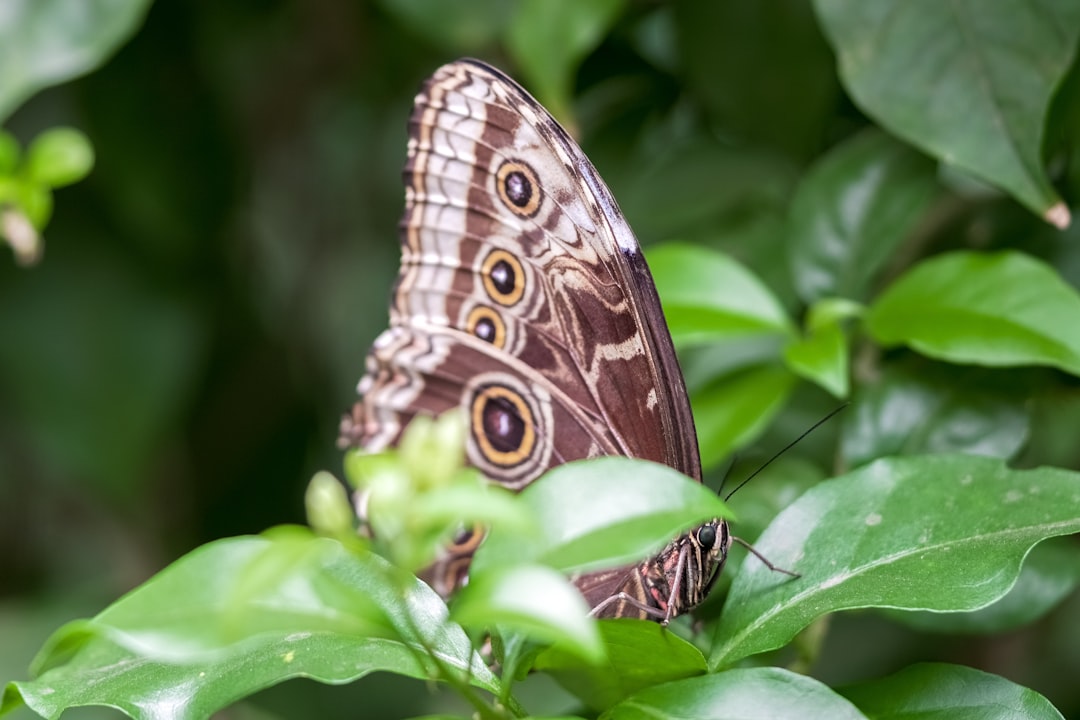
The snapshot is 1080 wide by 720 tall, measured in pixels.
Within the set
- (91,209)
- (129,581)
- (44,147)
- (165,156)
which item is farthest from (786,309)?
(129,581)

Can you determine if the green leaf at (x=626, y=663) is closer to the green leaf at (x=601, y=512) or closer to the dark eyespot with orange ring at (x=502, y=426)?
the green leaf at (x=601, y=512)

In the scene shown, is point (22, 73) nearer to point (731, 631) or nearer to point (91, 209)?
point (91, 209)

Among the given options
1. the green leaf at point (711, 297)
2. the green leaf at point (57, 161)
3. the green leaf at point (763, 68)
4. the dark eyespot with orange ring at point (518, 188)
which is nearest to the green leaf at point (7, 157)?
the green leaf at point (57, 161)

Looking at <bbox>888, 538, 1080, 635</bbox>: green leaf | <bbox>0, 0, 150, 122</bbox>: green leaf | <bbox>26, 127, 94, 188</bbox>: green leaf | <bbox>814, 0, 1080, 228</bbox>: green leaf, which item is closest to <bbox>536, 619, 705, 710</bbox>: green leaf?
<bbox>888, 538, 1080, 635</bbox>: green leaf

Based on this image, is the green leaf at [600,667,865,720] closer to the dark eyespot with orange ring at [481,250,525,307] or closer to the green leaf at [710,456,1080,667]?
the green leaf at [710,456,1080,667]

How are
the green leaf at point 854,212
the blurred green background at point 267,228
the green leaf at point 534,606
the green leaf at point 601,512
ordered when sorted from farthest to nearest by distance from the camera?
1. the blurred green background at point 267,228
2. the green leaf at point 854,212
3. the green leaf at point 601,512
4. the green leaf at point 534,606

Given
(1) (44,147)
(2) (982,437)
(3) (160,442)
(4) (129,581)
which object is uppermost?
(1) (44,147)
